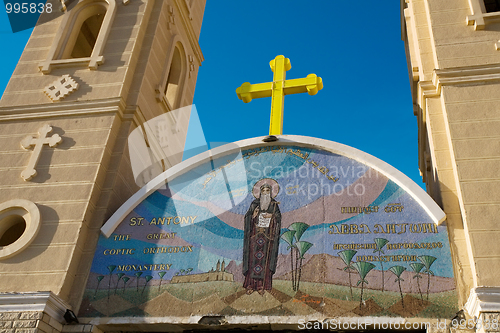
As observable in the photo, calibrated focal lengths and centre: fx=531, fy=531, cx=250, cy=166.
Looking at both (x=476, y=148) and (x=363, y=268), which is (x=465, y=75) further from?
(x=363, y=268)

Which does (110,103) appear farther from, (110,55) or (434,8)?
(434,8)

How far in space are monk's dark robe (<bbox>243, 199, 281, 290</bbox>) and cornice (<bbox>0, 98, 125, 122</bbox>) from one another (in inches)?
135

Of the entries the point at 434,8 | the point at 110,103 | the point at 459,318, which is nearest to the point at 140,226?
the point at 110,103

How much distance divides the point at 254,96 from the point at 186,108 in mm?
3489

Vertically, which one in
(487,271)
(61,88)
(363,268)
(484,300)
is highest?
(61,88)

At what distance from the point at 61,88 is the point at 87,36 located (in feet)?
11.9

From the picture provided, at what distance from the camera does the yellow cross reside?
10156 millimetres

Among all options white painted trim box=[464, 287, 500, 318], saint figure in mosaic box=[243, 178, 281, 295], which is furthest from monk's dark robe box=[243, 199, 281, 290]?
white painted trim box=[464, 287, 500, 318]

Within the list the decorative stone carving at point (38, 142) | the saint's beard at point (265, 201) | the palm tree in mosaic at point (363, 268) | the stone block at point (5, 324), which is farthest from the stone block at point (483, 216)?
the decorative stone carving at point (38, 142)

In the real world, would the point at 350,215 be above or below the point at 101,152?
below

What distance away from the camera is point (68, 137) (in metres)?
9.57

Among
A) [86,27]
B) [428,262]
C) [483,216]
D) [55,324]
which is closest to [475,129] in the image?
[483,216]

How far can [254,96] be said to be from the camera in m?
10.5

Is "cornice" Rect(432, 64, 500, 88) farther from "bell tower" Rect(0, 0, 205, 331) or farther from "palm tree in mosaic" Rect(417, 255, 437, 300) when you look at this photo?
"bell tower" Rect(0, 0, 205, 331)
